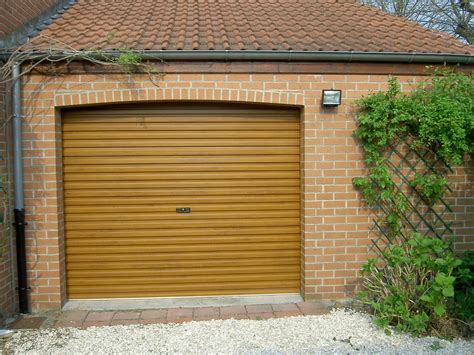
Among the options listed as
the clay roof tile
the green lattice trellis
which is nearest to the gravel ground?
the green lattice trellis

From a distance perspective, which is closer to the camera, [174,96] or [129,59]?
[129,59]

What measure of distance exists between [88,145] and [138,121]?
700 mm

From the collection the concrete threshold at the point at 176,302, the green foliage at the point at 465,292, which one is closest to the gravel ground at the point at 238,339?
the green foliage at the point at 465,292

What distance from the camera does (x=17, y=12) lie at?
194 inches

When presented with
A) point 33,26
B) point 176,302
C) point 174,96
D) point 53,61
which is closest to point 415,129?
point 174,96

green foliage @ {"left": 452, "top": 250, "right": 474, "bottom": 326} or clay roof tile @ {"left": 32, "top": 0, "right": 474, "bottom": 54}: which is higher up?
clay roof tile @ {"left": 32, "top": 0, "right": 474, "bottom": 54}

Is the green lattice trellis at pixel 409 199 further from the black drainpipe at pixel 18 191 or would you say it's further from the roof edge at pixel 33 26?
the roof edge at pixel 33 26

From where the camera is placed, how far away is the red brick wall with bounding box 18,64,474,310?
460 centimetres

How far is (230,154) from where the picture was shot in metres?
5.03

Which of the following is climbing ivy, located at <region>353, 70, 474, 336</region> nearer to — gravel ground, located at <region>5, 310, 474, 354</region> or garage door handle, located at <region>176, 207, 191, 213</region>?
gravel ground, located at <region>5, 310, 474, 354</region>

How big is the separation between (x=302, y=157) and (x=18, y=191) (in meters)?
3.43

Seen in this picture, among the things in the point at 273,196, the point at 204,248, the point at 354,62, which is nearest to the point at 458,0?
the point at 354,62

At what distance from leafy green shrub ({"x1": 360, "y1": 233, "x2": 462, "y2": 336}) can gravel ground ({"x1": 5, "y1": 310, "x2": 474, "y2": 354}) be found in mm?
167

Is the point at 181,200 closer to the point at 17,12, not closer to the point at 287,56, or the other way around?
the point at 287,56
